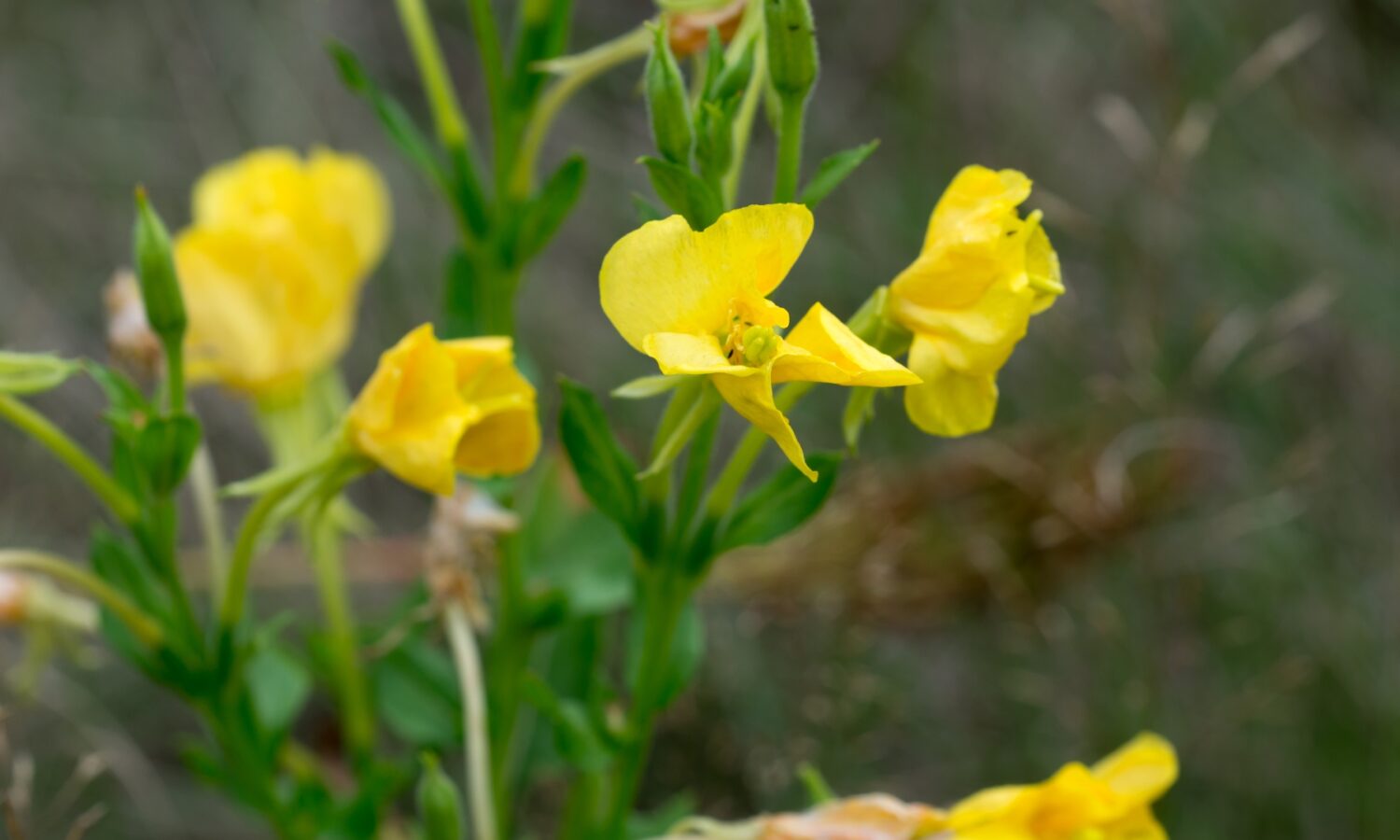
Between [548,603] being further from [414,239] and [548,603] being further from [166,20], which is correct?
[166,20]

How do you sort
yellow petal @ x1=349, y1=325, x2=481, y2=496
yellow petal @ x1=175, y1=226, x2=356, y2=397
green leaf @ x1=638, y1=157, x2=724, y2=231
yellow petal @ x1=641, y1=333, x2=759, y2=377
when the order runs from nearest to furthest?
yellow petal @ x1=641, y1=333, x2=759, y2=377
green leaf @ x1=638, y1=157, x2=724, y2=231
yellow petal @ x1=349, y1=325, x2=481, y2=496
yellow petal @ x1=175, y1=226, x2=356, y2=397

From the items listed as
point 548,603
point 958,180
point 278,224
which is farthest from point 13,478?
point 958,180

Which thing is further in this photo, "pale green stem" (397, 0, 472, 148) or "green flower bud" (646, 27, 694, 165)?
"pale green stem" (397, 0, 472, 148)

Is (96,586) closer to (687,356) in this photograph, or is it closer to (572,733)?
(572,733)

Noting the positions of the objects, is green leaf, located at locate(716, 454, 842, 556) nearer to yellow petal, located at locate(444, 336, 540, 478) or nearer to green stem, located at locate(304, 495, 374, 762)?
yellow petal, located at locate(444, 336, 540, 478)

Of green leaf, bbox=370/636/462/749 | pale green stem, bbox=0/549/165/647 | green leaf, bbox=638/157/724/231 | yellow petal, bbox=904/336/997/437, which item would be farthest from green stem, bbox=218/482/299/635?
yellow petal, bbox=904/336/997/437

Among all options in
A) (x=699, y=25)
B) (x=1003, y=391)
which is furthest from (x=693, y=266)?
(x=1003, y=391)
